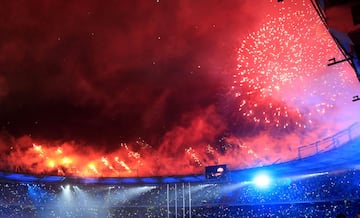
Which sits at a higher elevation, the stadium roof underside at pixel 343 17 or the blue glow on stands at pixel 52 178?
the blue glow on stands at pixel 52 178

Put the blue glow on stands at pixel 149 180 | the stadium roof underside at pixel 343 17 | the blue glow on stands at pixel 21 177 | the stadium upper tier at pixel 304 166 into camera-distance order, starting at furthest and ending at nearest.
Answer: the blue glow on stands at pixel 149 180 → the blue glow on stands at pixel 21 177 → the stadium upper tier at pixel 304 166 → the stadium roof underside at pixel 343 17

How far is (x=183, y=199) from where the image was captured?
32.0 meters

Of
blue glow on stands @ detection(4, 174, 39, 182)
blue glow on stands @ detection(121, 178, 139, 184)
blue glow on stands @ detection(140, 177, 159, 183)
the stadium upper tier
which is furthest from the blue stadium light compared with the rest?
blue glow on stands @ detection(4, 174, 39, 182)

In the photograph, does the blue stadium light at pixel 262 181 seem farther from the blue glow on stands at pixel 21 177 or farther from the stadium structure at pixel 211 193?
Answer: the blue glow on stands at pixel 21 177

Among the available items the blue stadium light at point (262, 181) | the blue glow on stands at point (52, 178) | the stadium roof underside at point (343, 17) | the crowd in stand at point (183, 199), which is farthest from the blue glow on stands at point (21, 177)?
the stadium roof underside at point (343, 17)

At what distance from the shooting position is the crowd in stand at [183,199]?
2914 cm

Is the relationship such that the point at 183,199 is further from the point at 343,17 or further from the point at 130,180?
the point at 343,17

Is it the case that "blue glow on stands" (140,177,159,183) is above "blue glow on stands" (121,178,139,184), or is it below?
below

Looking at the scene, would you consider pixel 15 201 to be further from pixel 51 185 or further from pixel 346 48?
pixel 346 48

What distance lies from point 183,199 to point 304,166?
10.3 metres

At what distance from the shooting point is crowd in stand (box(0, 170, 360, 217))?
95.6 feet

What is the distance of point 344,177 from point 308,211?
3.64 meters

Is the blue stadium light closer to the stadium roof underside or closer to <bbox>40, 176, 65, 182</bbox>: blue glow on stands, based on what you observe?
<bbox>40, 176, 65, 182</bbox>: blue glow on stands

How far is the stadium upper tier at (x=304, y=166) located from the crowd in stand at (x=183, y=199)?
1.57 meters
